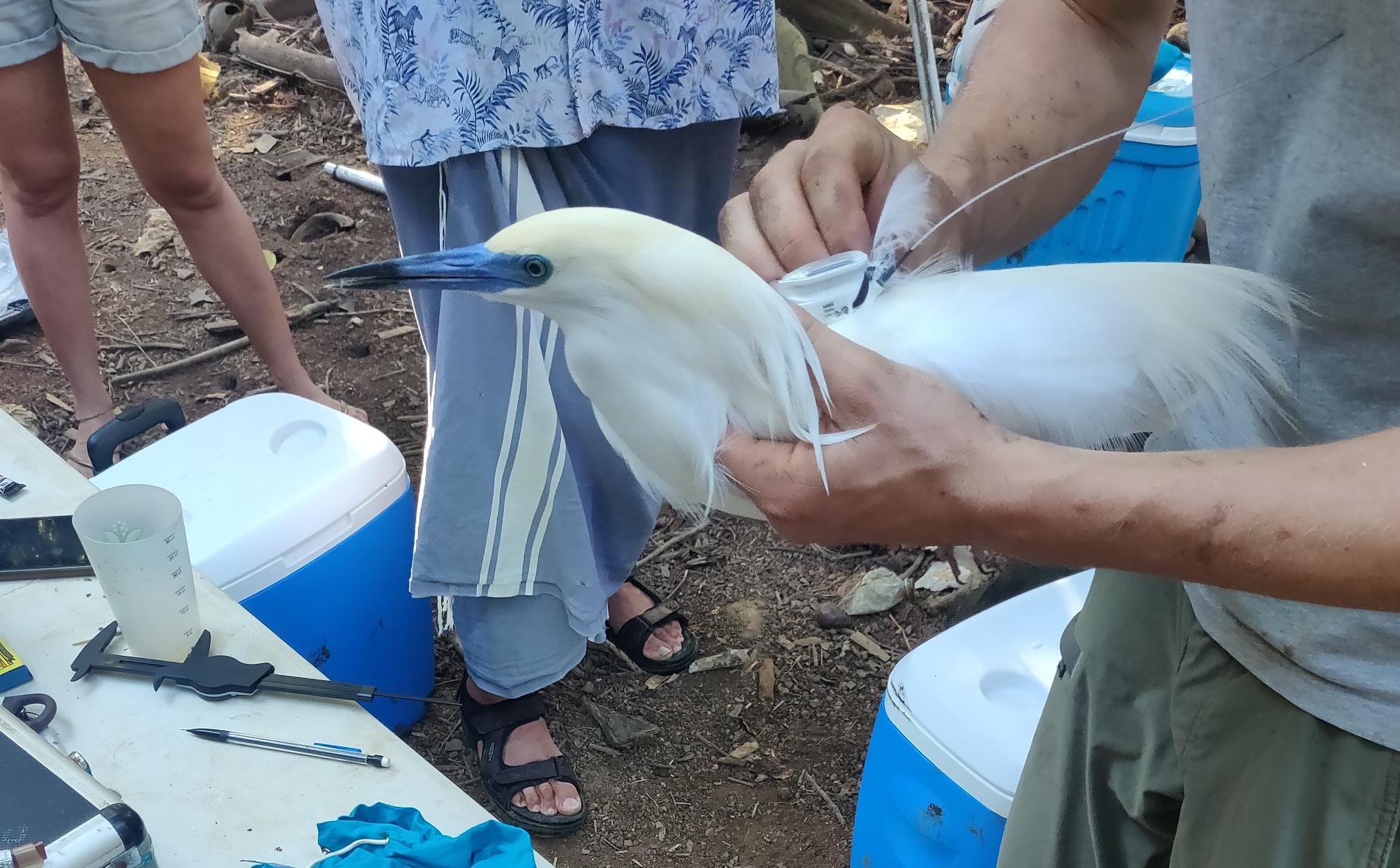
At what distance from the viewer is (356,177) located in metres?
4.36

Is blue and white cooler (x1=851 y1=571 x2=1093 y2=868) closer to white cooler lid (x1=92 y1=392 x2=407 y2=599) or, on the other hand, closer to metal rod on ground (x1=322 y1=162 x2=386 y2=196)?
white cooler lid (x1=92 y1=392 x2=407 y2=599)

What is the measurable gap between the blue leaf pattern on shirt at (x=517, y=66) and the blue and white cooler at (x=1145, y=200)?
0.97 m

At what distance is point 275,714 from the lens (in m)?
1.28

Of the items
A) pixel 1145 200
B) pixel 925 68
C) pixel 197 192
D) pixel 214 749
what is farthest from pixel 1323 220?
pixel 197 192

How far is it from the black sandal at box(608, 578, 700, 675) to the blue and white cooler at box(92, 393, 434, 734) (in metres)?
0.56

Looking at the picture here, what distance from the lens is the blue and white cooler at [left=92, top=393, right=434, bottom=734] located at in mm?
1939

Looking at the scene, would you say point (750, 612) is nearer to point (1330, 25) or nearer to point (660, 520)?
point (660, 520)

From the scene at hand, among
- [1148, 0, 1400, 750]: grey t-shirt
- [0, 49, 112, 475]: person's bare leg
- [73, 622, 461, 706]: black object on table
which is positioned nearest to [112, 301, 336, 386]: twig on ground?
[0, 49, 112, 475]: person's bare leg

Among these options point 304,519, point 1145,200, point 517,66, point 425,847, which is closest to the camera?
point 425,847

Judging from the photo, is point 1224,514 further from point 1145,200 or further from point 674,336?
point 1145,200

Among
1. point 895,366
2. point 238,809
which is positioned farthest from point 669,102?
point 238,809

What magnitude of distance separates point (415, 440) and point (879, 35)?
3132 millimetres

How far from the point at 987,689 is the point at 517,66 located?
124 cm

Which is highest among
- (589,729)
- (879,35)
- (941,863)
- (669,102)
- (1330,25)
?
(1330,25)
